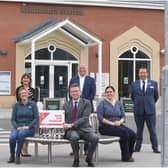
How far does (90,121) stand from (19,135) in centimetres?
152

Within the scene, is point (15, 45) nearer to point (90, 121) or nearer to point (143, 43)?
point (143, 43)

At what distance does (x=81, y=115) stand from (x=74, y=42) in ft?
70.0

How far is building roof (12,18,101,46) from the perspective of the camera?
3052 centimetres

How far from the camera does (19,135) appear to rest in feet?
37.0

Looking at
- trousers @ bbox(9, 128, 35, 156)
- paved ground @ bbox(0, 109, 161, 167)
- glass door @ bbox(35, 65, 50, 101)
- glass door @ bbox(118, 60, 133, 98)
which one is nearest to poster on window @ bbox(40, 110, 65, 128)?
trousers @ bbox(9, 128, 35, 156)

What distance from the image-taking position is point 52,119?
11406 mm

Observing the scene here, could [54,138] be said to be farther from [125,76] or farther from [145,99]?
[125,76]

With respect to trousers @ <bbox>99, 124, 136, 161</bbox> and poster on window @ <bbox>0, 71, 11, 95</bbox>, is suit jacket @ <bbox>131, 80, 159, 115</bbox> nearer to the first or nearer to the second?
trousers @ <bbox>99, 124, 136, 161</bbox>

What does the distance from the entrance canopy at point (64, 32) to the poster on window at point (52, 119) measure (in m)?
18.3

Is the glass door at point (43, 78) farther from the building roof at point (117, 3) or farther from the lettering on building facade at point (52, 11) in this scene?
the building roof at point (117, 3)

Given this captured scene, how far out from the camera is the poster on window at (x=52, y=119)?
1130cm

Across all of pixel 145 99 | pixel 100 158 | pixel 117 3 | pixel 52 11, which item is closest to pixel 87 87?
pixel 145 99

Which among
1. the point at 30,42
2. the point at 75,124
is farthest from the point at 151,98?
the point at 30,42

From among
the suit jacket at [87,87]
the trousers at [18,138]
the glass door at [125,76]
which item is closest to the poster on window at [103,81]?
the glass door at [125,76]
